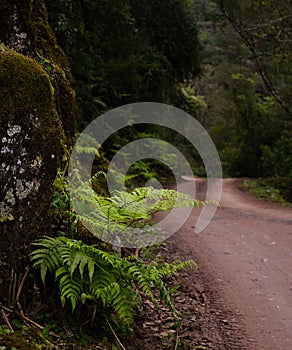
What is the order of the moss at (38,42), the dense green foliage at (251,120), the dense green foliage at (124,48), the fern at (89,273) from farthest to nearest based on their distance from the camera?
1. the dense green foliage at (251,120)
2. the dense green foliage at (124,48)
3. the moss at (38,42)
4. the fern at (89,273)

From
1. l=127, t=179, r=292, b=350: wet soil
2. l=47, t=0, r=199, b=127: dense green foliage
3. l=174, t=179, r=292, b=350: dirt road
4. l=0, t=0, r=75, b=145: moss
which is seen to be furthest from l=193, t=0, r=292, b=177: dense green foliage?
l=0, t=0, r=75, b=145: moss

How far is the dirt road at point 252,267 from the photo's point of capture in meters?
5.10

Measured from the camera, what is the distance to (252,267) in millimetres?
7000

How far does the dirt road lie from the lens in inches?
201

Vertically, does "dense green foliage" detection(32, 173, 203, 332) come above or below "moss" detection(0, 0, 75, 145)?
below

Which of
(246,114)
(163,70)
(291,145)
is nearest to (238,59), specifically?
(246,114)

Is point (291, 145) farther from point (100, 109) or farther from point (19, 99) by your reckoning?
point (19, 99)

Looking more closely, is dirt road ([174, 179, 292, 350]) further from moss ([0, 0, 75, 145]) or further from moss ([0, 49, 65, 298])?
moss ([0, 0, 75, 145])

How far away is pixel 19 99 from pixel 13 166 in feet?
2.10

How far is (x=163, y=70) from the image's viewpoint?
18766mm

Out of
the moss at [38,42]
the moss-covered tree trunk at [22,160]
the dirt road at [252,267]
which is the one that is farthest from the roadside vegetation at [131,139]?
the dirt road at [252,267]

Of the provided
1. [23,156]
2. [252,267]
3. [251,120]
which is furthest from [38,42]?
[251,120]

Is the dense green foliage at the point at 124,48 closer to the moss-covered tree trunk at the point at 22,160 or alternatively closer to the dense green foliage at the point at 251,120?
the dense green foliage at the point at 251,120

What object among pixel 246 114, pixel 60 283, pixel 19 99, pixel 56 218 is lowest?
pixel 60 283
